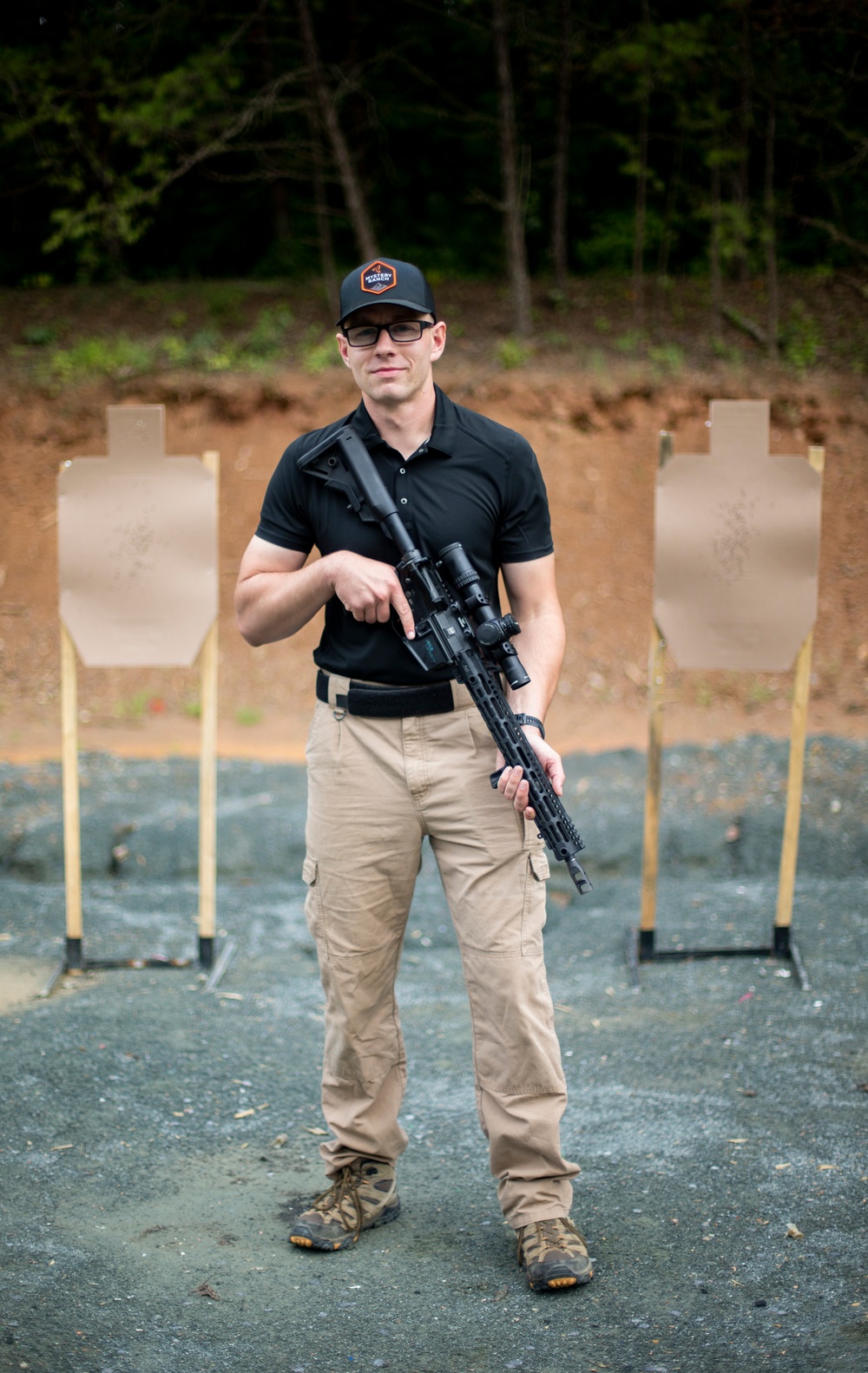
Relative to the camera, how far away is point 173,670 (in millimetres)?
9578

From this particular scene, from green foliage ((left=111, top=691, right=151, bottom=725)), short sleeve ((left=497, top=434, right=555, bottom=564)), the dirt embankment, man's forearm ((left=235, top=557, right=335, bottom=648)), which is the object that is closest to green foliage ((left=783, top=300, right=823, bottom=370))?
the dirt embankment

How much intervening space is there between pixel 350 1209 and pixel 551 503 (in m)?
8.00

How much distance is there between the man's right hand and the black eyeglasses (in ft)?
1.76

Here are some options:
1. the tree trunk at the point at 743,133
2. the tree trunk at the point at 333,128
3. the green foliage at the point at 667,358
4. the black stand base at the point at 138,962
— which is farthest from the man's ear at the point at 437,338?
the tree trunk at the point at 743,133

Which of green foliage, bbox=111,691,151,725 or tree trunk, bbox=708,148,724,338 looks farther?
tree trunk, bbox=708,148,724,338

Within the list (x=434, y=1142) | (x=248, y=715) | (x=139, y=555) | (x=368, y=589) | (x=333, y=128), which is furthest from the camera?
(x=333, y=128)

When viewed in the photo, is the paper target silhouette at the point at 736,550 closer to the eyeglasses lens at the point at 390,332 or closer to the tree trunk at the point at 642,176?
the eyeglasses lens at the point at 390,332

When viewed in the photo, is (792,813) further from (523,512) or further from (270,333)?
(270,333)

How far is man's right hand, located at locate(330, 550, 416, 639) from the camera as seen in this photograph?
2744 mm

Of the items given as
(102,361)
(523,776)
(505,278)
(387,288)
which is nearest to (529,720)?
(523,776)

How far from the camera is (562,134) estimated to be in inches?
457

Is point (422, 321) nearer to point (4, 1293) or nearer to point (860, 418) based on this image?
point (4, 1293)

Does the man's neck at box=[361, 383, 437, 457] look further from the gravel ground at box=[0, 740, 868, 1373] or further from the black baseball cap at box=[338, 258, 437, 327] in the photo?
the gravel ground at box=[0, 740, 868, 1373]

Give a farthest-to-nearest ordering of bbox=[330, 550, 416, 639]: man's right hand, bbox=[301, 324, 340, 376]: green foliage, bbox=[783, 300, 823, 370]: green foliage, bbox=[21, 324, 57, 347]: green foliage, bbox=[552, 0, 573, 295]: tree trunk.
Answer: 1. bbox=[21, 324, 57, 347]: green foliage
2. bbox=[552, 0, 573, 295]: tree trunk
3. bbox=[783, 300, 823, 370]: green foliage
4. bbox=[301, 324, 340, 376]: green foliage
5. bbox=[330, 550, 416, 639]: man's right hand
